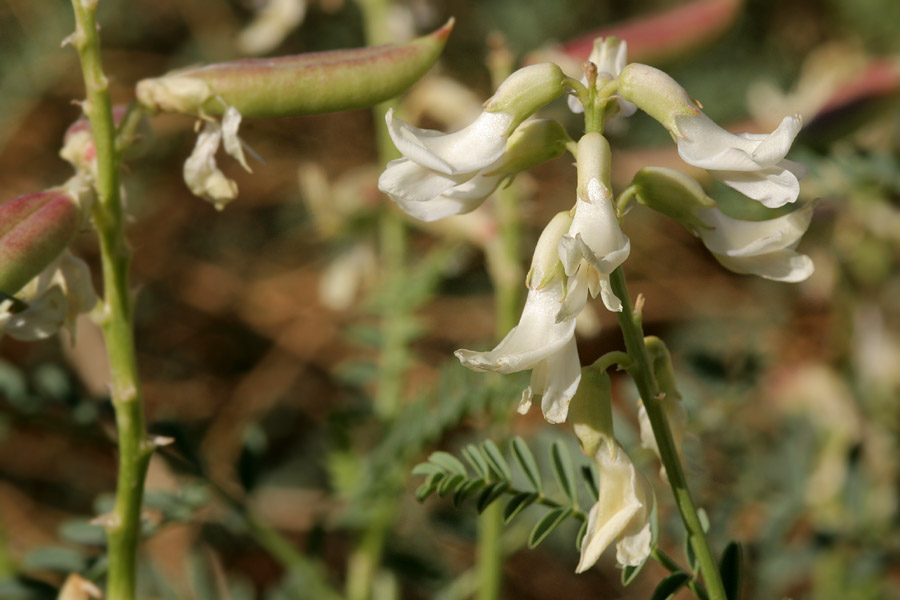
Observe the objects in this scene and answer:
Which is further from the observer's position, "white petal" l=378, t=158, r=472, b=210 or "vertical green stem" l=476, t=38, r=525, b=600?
"vertical green stem" l=476, t=38, r=525, b=600

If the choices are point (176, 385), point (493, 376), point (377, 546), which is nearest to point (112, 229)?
point (493, 376)

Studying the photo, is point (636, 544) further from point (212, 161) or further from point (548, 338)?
point (212, 161)

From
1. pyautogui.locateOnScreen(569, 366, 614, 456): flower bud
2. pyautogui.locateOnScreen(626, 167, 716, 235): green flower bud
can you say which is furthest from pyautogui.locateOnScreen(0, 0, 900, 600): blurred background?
pyautogui.locateOnScreen(569, 366, 614, 456): flower bud

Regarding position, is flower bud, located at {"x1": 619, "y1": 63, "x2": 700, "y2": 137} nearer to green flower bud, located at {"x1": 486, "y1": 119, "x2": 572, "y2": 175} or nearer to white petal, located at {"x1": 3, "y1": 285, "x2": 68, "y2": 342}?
green flower bud, located at {"x1": 486, "y1": 119, "x2": 572, "y2": 175}

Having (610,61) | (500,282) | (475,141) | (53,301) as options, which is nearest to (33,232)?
(53,301)

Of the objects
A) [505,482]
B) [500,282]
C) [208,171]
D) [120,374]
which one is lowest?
[500,282]

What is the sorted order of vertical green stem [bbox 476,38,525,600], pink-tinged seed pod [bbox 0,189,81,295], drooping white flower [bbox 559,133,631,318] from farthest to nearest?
1. vertical green stem [bbox 476,38,525,600]
2. pink-tinged seed pod [bbox 0,189,81,295]
3. drooping white flower [bbox 559,133,631,318]
